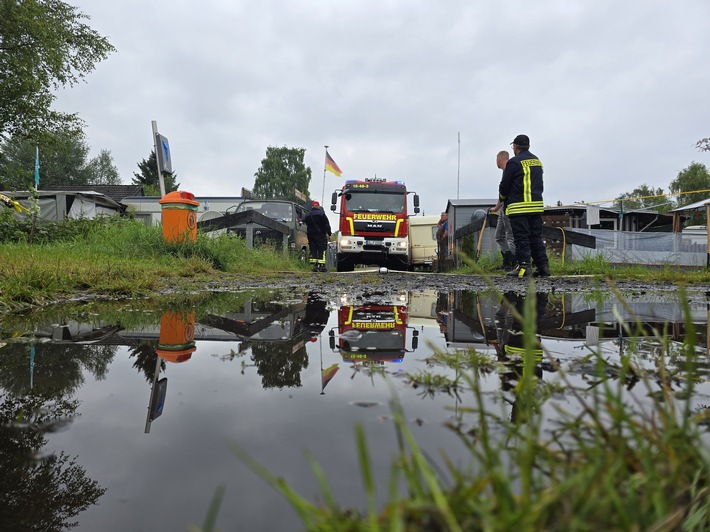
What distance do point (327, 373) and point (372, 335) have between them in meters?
0.90

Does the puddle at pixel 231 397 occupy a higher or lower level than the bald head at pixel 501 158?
lower

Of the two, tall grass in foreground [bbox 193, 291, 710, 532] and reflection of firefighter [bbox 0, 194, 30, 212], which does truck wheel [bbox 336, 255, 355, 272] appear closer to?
reflection of firefighter [bbox 0, 194, 30, 212]

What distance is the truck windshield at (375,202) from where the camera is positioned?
1520 centimetres

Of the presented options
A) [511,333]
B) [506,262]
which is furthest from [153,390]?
[506,262]

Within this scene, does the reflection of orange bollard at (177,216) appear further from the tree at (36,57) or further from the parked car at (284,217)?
the tree at (36,57)

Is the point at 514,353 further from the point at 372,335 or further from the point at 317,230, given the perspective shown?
the point at 317,230

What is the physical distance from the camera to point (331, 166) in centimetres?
2442

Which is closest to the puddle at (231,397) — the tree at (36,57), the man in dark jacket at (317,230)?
the man in dark jacket at (317,230)

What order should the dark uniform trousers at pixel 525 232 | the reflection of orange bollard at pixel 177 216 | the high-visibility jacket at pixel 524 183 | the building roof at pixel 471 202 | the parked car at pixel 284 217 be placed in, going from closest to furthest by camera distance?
the high-visibility jacket at pixel 524 183 < the dark uniform trousers at pixel 525 232 < the reflection of orange bollard at pixel 177 216 < the parked car at pixel 284 217 < the building roof at pixel 471 202

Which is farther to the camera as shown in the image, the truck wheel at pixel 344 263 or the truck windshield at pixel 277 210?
the truck windshield at pixel 277 210

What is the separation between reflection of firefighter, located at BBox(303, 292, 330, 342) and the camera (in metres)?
2.80

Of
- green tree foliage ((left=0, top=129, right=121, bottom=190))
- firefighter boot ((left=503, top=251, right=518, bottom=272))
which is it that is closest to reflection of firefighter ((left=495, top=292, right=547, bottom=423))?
firefighter boot ((left=503, top=251, right=518, bottom=272))

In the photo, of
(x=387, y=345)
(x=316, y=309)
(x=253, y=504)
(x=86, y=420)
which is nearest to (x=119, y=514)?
(x=253, y=504)

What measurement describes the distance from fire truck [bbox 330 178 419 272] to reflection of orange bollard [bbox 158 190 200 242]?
6346mm
